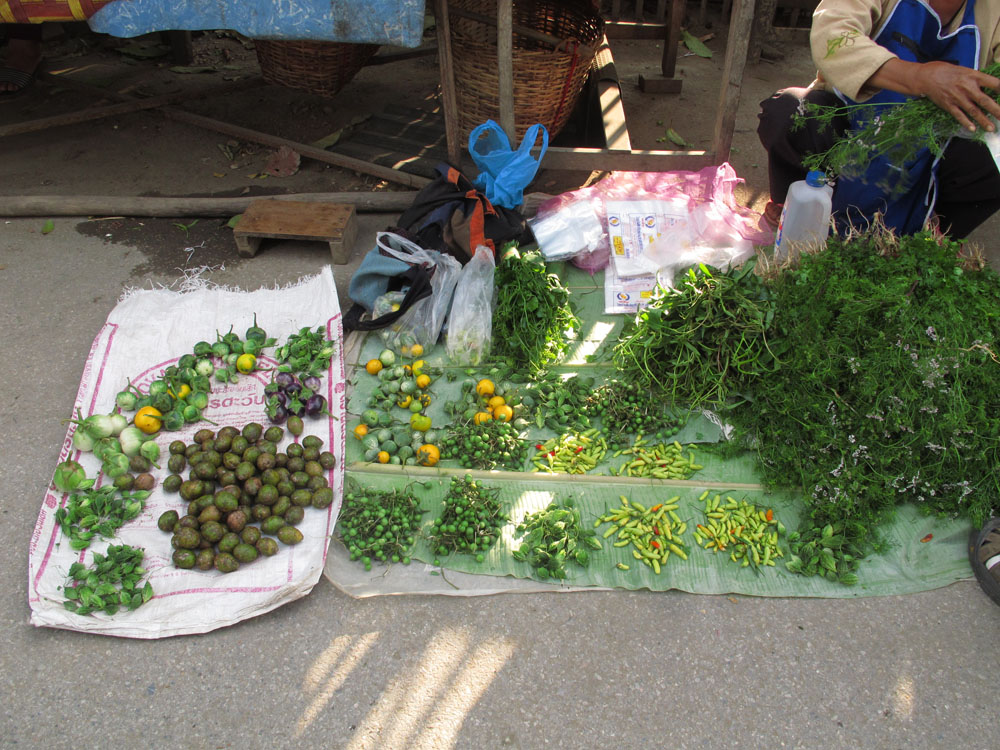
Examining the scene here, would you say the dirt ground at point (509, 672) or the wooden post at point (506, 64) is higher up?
the wooden post at point (506, 64)

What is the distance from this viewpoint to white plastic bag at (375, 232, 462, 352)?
10.5 feet

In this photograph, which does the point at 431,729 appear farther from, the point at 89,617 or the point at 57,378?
the point at 57,378

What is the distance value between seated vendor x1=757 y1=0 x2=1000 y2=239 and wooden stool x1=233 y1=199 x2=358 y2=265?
2398mm

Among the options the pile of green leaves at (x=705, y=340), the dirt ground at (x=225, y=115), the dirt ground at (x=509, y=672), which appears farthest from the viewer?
the dirt ground at (x=225, y=115)

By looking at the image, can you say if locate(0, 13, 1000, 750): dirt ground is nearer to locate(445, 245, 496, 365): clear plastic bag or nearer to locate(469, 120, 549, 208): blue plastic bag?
locate(445, 245, 496, 365): clear plastic bag

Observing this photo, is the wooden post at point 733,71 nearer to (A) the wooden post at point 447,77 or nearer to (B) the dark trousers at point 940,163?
(B) the dark trousers at point 940,163

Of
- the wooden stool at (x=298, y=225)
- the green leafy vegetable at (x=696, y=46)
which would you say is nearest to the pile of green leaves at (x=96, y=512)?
the wooden stool at (x=298, y=225)

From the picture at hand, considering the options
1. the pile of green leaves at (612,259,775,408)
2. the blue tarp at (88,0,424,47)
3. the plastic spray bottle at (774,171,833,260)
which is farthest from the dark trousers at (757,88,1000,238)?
the blue tarp at (88,0,424,47)

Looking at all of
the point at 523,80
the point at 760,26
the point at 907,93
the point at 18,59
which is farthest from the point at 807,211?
the point at 18,59

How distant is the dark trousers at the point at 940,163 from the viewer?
3137 millimetres

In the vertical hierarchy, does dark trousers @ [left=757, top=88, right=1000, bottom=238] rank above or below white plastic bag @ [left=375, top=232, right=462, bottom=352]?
above

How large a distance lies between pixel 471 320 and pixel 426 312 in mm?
257

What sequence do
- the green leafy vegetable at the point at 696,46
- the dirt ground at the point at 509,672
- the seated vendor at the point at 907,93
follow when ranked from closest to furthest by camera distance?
the dirt ground at the point at 509,672 < the seated vendor at the point at 907,93 < the green leafy vegetable at the point at 696,46

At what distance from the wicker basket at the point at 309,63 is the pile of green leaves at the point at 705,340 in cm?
313
